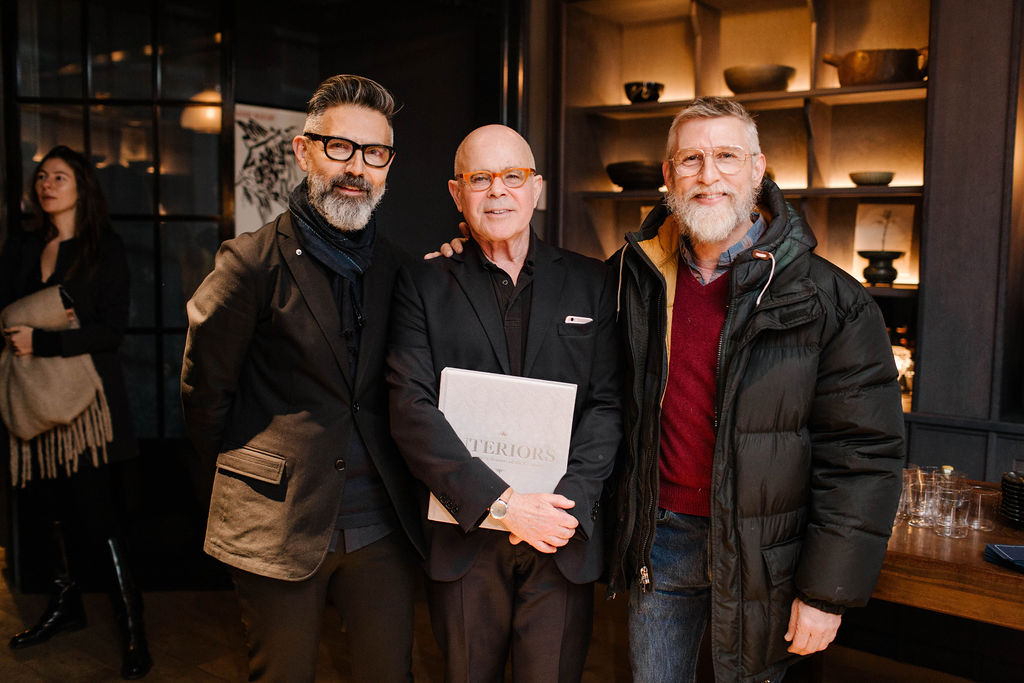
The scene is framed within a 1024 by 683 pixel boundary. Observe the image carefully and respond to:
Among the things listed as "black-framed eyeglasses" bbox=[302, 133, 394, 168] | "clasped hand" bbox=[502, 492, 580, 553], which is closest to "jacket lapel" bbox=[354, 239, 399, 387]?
"black-framed eyeglasses" bbox=[302, 133, 394, 168]

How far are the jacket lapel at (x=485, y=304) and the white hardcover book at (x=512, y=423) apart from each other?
0.09 meters

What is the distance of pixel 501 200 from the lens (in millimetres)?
1841

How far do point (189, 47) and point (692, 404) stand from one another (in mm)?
3310

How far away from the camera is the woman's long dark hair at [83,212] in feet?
10.1

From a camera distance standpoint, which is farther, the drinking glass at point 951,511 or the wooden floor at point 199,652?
the wooden floor at point 199,652

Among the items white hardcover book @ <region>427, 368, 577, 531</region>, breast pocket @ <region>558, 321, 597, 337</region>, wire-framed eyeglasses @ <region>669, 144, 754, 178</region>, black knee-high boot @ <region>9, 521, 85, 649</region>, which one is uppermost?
wire-framed eyeglasses @ <region>669, 144, 754, 178</region>

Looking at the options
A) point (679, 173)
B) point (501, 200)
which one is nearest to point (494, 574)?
point (501, 200)

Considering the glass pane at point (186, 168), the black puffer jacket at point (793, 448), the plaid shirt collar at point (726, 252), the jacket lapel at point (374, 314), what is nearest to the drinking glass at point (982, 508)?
the black puffer jacket at point (793, 448)

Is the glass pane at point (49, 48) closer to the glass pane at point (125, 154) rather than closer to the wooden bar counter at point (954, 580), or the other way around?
the glass pane at point (125, 154)

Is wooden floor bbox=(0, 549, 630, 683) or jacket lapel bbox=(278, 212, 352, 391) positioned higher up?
jacket lapel bbox=(278, 212, 352, 391)

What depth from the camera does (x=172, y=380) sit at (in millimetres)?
4047

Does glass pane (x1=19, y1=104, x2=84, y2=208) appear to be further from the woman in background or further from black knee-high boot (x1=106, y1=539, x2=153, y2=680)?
black knee-high boot (x1=106, y1=539, x2=153, y2=680)

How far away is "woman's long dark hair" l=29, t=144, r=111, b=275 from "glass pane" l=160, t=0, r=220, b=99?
1039 millimetres

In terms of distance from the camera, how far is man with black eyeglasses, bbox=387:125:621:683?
1800mm
